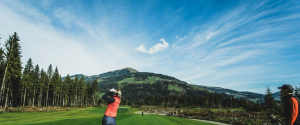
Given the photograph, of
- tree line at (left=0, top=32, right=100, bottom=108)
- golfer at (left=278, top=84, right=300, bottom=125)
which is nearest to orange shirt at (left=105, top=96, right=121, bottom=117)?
golfer at (left=278, top=84, right=300, bottom=125)

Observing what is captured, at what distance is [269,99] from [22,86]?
9815 cm

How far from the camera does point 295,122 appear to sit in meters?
5.51

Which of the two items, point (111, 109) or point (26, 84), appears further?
point (26, 84)

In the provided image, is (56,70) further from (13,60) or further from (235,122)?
(235,122)

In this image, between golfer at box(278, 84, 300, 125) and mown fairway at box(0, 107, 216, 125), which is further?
mown fairway at box(0, 107, 216, 125)

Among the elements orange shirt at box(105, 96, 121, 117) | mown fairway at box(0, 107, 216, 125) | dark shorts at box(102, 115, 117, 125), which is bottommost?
mown fairway at box(0, 107, 216, 125)

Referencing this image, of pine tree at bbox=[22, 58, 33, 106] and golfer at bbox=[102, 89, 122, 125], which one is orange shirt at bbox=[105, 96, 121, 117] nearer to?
golfer at bbox=[102, 89, 122, 125]

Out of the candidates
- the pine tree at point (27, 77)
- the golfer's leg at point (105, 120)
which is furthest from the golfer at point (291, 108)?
the pine tree at point (27, 77)

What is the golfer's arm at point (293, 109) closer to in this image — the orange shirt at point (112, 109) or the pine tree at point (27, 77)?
the orange shirt at point (112, 109)

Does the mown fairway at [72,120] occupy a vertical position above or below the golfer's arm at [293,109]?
below

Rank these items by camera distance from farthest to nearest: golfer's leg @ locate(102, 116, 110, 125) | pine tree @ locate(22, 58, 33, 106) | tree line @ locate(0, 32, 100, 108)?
pine tree @ locate(22, 58, 33, 106), tree line @ locate(0, 32, 100, 108), golfer's leg @ locate(102, 116, 110, 125)

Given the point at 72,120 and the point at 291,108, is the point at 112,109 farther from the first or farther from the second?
the point at 72,120

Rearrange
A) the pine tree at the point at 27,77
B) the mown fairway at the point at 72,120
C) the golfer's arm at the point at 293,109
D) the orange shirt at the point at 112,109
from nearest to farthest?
the golfer's arm at the point at 293,109 < the orange shirt at the point at 112,109 < the mown fairway at the point at 72,120 < the pine tree at the point at 27,77

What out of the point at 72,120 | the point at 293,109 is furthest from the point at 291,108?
the point at 72,120
